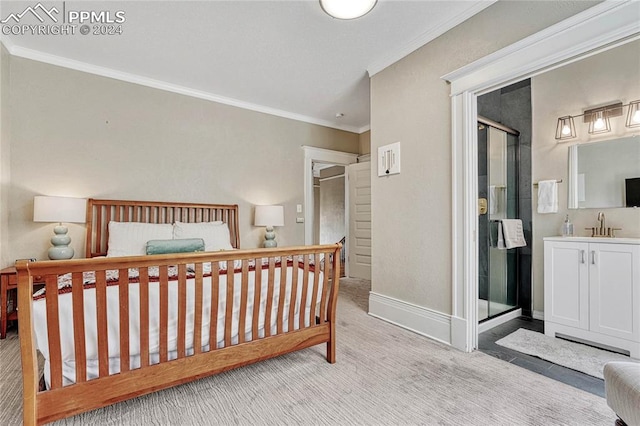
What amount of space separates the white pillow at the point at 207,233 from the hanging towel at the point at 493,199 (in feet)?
9.66

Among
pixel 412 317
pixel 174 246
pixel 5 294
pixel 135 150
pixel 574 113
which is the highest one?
pixel 574 113

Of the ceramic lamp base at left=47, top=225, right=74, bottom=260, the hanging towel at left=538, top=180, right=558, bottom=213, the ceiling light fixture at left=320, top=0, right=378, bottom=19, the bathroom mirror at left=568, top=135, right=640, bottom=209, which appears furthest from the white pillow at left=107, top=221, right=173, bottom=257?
the bathroom mirror at left=568, top=135, right=640, bottom=209

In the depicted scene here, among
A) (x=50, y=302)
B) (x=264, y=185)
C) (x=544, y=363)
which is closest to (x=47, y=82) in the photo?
(x=264, y=185)

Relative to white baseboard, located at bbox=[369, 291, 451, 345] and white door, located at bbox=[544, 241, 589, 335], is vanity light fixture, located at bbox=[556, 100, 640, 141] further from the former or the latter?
white baseboard, located at bbox=[369, 291, 451, 345]

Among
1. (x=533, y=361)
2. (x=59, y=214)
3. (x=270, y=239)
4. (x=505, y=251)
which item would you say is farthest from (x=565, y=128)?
(x=59, y=214)

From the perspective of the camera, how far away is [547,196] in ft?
9.78

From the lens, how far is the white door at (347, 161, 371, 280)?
16.3 feet

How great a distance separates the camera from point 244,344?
184cm

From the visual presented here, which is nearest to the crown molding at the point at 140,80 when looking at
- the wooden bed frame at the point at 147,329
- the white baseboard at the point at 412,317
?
the wooden bed frame at the point at 147,329

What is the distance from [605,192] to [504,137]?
1.03 m

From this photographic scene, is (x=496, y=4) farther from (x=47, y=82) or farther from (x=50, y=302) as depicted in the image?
(x=47, y=82)

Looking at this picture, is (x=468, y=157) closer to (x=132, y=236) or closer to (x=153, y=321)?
(x=153, y=321)

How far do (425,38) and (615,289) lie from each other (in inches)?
102

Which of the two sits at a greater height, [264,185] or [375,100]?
[375,100]
